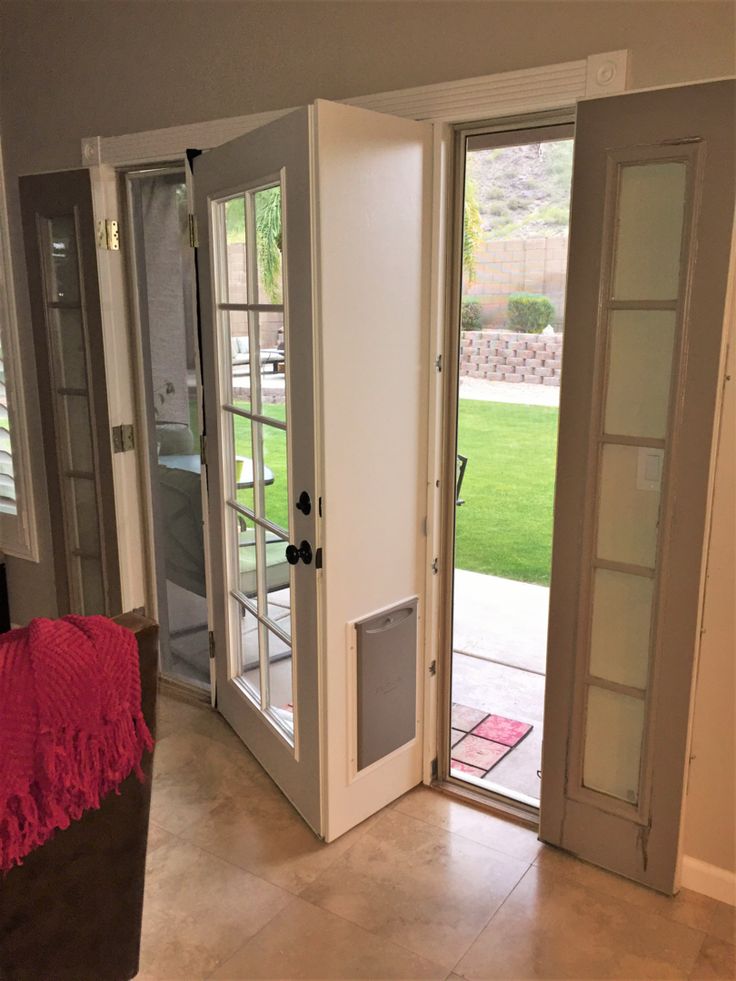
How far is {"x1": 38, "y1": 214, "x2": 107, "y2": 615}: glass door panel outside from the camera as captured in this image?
10.1 ft

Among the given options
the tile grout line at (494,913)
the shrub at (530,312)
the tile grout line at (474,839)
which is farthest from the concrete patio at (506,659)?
the shrub at (530,312)

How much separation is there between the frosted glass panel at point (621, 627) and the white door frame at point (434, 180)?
0.52 m

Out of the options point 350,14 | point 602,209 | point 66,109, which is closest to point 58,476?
point 66,109

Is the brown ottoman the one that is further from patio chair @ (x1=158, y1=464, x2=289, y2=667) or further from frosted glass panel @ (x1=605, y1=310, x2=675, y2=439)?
patio chair @ (x1=158, y1=464, x2=289, y2=667)

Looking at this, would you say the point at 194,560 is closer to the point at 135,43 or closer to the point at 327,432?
the point at 327,432

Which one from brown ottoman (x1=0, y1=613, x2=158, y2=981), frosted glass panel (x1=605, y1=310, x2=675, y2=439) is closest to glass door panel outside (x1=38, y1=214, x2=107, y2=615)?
brown ottoman (x1=0, y1=613, x2=158, y2=981)

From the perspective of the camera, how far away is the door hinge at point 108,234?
2.92 metres

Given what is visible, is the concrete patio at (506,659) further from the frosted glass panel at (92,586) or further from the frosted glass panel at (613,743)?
the frosted glass panel at (92,586)

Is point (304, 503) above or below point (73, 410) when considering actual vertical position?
below

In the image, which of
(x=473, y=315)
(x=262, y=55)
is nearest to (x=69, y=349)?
(x=262, y=55)

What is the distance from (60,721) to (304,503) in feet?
3.27

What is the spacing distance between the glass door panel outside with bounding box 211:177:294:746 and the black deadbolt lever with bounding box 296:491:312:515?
0.08 m

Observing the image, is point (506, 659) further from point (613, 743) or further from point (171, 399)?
point (171, 399)

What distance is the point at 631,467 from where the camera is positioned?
2.05m
